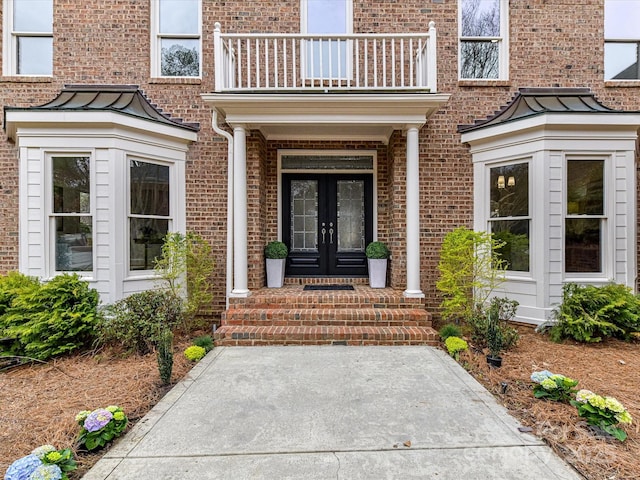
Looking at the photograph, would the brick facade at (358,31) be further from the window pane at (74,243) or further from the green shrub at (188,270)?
the window pane at (74,243)

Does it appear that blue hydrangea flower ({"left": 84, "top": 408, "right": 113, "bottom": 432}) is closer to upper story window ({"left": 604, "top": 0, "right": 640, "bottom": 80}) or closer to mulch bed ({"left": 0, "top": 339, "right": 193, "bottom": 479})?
mulch bed ({"left": 0, "top": 339, "right": 193, "bottom": 479})

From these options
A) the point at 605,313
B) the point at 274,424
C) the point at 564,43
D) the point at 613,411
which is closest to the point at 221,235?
the point at 274,424

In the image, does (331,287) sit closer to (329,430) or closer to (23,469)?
(329,430)

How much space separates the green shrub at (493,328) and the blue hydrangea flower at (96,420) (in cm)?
384

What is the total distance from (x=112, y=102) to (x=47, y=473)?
16.7ft

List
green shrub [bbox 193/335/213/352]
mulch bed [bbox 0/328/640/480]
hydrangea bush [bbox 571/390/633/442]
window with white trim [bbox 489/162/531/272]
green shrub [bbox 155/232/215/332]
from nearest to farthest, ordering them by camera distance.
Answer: mulch bed [bbox 0/328/640/480] < hydrangea bush [bbox 571/390/633/442] < green shrub [bbox 193/335/213/352] < green shrub [bbox 155/232/215/332] < window with white trim [bbox 489/162/531/272]

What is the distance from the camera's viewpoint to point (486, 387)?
334cm

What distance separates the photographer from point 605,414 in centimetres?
250

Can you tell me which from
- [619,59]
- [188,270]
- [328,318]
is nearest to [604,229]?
[619,59]

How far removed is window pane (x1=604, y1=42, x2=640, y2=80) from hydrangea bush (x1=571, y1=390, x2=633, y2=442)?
249 inches

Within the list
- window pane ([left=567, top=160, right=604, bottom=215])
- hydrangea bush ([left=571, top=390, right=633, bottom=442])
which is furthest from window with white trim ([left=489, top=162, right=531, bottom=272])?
hydrangea bush ([left=571, top=390, right=633, bottom=442])

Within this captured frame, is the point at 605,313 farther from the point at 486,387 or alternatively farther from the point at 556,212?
the point at 486,387

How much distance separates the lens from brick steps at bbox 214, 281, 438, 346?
178 inches

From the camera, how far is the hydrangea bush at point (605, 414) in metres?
2.45
